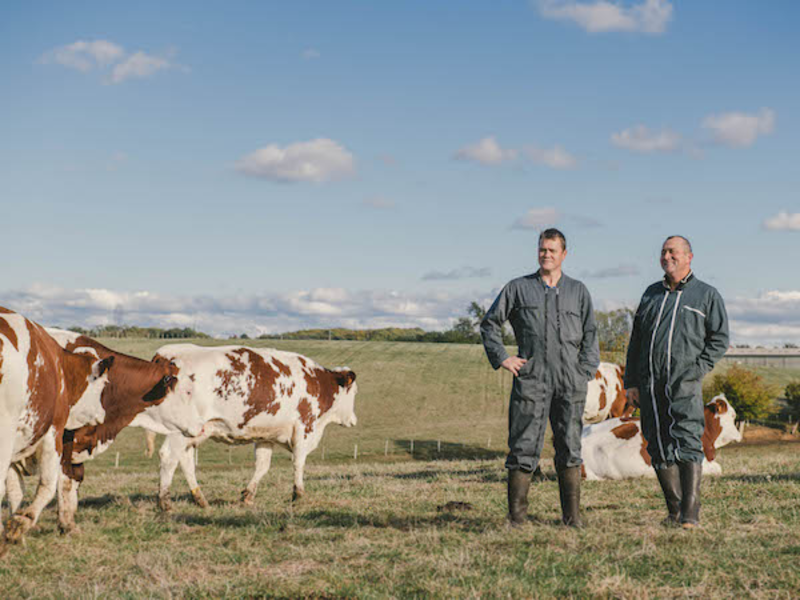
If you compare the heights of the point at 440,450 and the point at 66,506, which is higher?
the point at 66,506

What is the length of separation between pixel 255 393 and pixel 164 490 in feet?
6.90

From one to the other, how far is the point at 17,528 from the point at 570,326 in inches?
231

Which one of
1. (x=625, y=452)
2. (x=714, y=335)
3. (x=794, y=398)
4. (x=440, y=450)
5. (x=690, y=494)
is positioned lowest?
(x=440, y=450)

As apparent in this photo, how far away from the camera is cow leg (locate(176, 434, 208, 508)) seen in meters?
11.0

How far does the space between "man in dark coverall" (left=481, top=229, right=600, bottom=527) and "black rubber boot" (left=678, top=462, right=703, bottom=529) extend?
995 mm

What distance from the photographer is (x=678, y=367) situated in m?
7.64

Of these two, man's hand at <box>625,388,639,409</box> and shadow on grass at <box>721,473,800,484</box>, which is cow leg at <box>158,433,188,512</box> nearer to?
man's hand at <box>625,388,639,409</box>

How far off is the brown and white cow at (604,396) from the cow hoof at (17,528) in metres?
16.4

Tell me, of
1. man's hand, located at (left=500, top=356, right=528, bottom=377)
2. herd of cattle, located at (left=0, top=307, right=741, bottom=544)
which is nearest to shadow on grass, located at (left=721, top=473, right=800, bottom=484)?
herd of cattle, located at (left=0, top=307, right=741, bottom=544)

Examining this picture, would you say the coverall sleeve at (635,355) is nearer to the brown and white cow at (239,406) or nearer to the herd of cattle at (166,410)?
the herd of cattle at (166,410)

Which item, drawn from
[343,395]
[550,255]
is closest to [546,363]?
[550,255]

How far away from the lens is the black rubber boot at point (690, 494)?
291 inches

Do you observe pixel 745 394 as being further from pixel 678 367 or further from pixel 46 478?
pixel 46 478

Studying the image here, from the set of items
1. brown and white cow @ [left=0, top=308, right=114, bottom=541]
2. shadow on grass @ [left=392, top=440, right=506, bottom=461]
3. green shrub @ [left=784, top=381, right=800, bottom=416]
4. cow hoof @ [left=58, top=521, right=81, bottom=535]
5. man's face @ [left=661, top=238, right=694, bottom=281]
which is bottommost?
shadow on grass @ [left=392, top=440, right=506, bottom=461]
